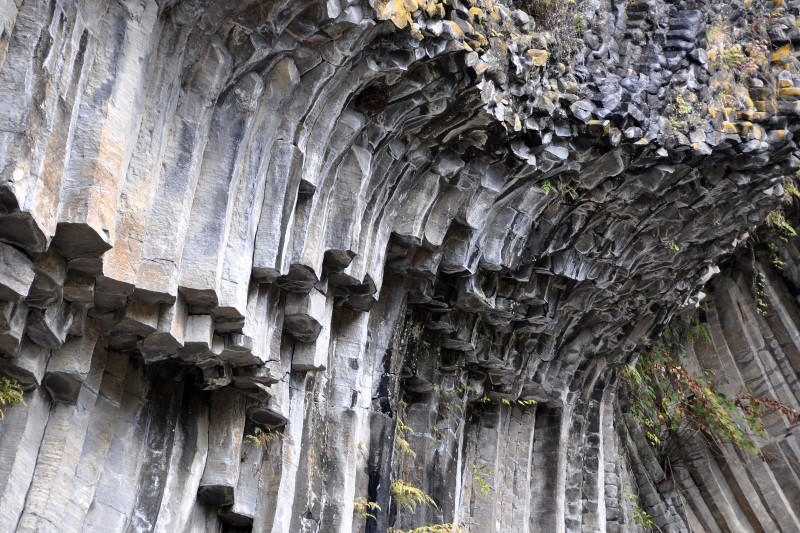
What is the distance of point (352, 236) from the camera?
23.3 feet

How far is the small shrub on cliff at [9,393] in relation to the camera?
17.9ft

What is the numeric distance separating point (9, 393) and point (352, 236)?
233 cm

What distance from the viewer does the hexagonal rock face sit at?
211 inches

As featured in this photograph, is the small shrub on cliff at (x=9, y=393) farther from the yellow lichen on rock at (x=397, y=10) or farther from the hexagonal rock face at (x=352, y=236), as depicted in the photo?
the yellow lichen on rock at (x=397, y=10)

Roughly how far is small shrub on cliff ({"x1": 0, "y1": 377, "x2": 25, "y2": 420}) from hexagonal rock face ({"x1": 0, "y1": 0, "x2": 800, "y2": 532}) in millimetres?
43

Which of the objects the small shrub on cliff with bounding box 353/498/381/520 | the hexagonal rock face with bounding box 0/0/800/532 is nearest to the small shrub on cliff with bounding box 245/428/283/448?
the hexagonal rock face with bounding box 0/0/800/532

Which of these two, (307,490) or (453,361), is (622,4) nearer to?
(453,361)

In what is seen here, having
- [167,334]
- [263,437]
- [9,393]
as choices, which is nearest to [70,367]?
[9,393]

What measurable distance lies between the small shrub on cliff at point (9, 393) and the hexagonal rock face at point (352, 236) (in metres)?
0.04

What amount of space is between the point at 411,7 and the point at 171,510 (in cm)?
300

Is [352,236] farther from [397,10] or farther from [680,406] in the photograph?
[680,406]

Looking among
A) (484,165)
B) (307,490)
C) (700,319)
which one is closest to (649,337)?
(700,319)

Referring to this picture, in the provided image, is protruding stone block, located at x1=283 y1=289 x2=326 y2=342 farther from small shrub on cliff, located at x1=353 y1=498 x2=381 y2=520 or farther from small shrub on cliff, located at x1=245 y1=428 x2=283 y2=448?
small shrub on cliff, located at x1=353 y1=498 x2=381 y2=520

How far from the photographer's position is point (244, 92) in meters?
6.10
